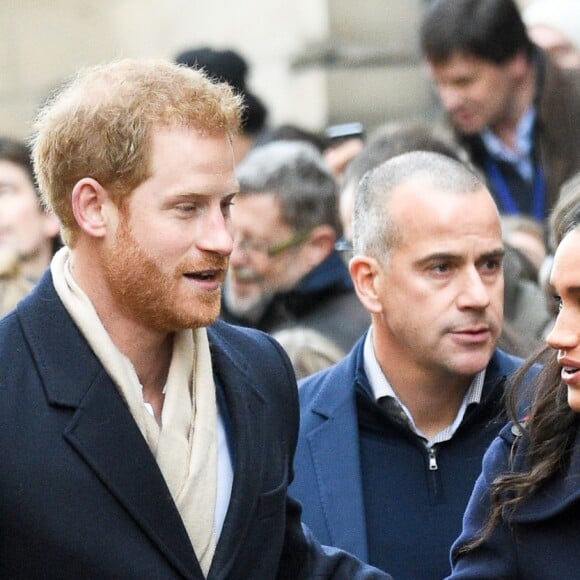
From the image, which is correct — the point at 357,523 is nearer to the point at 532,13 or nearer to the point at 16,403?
the point at 16,403

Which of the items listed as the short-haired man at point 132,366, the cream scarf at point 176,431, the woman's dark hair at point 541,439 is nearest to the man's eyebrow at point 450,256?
the woman's dark hair at point 541,439

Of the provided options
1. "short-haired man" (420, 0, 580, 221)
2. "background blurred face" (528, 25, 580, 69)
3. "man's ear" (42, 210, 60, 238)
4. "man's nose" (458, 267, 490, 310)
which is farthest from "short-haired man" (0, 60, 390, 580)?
"background blurred face" (528, 25, 580, 69)

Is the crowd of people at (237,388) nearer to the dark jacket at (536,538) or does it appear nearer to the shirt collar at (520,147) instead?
the dark jacket at (536,538)

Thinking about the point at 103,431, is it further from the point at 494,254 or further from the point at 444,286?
the point at 494,254

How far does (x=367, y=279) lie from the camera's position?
498cm

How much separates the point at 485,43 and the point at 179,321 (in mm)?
3280

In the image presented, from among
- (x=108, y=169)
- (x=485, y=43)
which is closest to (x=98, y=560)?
(x=108, y=169)

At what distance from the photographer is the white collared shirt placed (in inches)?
188

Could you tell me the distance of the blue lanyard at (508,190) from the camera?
6824 mm

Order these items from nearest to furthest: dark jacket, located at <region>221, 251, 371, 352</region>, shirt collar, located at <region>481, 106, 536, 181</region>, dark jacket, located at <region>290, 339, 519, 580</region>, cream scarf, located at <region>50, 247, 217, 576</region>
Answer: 1. cream scarf, located at <region>50, 247, 217, 576</region>
2. dark jacket, located at <region>290, 339, 519, 580</region>
3. dark jacket, located at <region>221, 251, 371, 352</region>
4. shirt collar, located at <region>481, 106, 536, 181</region>

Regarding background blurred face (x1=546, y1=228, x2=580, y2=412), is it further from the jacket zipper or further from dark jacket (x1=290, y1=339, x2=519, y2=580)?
the jacket zipper

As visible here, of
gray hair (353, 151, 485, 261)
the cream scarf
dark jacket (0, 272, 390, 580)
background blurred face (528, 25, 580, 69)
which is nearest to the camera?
dark jacket (0, 272, 390, 580)

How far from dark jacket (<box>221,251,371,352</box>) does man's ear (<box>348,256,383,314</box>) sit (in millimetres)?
861

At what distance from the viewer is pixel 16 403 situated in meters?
3.56
